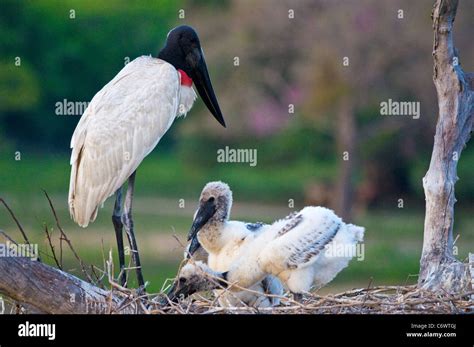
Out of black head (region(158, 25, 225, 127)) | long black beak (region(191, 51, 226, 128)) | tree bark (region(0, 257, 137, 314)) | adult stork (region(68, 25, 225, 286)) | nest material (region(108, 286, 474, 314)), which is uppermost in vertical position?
black head (region(158, 25, 225, 127))

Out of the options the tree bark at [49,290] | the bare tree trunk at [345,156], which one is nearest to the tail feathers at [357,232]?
the tree bark at [49,290]

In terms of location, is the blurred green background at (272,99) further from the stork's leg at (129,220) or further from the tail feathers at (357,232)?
the tail feathers at (357,232)

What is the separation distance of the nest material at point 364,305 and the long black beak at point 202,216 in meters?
0.67

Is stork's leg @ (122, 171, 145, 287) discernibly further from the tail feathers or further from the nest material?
the tail feathers

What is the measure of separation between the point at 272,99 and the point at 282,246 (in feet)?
41.9

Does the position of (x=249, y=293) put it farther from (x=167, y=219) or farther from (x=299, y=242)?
(x=167, y=219)

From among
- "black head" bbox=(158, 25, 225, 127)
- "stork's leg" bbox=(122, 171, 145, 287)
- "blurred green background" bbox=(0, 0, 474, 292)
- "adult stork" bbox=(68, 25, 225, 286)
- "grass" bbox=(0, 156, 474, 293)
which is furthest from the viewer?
"blurred green background" bbox=(0, 0, 474, 292)

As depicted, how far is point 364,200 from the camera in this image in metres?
18.8

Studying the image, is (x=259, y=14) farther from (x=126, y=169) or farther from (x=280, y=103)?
(x=126, y=169)

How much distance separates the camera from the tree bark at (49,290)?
575cm

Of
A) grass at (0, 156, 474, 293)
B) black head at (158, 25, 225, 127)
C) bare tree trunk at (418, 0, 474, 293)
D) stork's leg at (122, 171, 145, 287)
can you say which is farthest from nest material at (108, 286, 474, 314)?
grass at (0, 156, 474, 293)

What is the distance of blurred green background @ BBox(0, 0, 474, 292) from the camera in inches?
732

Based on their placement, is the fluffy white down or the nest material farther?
the fluffy white down

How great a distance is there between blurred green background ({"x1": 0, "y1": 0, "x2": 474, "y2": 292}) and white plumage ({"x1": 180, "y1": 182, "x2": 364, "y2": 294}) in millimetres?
10631
